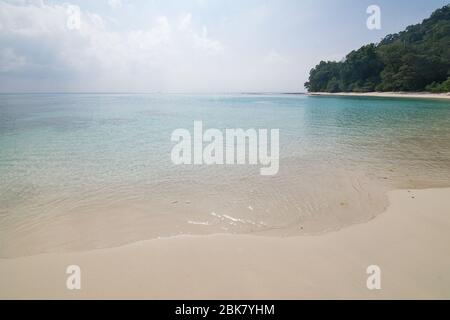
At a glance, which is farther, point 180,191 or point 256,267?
point 180,191

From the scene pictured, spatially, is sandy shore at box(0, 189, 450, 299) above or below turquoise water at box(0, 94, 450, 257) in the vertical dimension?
below

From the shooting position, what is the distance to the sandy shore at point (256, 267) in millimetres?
2312

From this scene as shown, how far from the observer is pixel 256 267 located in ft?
8.55

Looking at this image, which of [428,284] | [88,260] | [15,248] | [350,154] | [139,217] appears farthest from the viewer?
[350,154]

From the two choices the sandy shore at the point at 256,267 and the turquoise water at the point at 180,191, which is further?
the turquoise water at the point at 180,191

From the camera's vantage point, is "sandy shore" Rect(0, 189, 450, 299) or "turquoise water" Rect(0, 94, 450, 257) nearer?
"sandy shore" Rect(0, 189, 450, 299)

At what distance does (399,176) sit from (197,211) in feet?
14.6

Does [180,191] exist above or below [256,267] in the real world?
above

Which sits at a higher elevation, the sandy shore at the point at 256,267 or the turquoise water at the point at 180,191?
the turquoise water at the point at 180,191

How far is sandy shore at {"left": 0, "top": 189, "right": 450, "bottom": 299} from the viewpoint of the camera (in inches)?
91.0
